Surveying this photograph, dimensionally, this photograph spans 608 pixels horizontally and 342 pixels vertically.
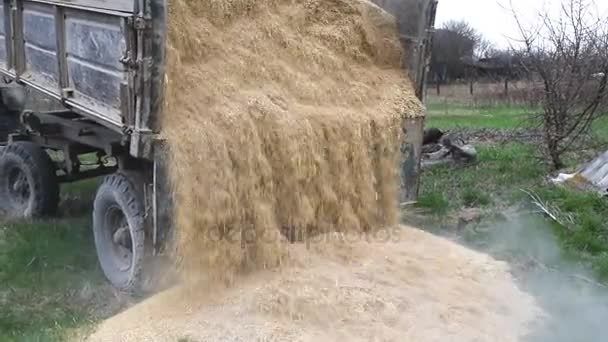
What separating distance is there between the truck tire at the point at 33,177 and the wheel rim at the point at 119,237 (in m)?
1.52

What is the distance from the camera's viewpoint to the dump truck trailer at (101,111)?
494 centimetres

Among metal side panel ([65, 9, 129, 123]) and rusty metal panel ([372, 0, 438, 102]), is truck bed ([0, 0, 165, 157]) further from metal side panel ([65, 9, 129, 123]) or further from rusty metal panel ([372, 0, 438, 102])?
rusty metal panel ([372, 0, 438, 102])

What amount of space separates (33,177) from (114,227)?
66.3 inches

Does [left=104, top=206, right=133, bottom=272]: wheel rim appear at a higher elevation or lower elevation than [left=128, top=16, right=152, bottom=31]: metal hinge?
lower

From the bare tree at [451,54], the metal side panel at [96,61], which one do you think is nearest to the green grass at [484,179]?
the metal side panel at [96,61]

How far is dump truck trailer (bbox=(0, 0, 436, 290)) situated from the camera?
4941mm

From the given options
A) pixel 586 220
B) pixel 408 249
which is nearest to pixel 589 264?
pixel 586 220

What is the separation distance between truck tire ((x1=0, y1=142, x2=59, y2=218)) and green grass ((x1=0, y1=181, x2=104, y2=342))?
0.54ft

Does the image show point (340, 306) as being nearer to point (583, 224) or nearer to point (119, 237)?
point (119, 237)

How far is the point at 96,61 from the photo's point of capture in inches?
213

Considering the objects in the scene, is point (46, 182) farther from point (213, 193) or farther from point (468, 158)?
point (468, 158)

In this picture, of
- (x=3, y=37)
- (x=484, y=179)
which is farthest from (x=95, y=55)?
(x=484, y=179)

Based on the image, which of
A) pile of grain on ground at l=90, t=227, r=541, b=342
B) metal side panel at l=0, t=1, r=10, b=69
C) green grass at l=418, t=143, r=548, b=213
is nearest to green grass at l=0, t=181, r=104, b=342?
pile of grain on ground at l=90, t=227, r=541, b=342

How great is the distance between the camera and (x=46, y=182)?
711 centimetres
